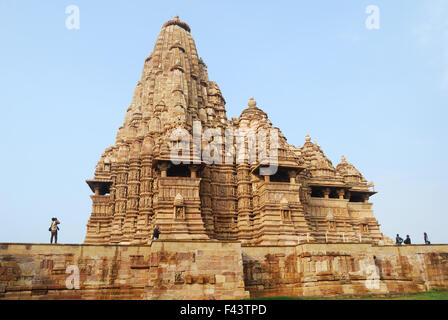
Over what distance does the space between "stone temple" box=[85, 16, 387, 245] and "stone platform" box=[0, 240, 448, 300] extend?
11.3 feet

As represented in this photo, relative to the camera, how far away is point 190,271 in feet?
62.5

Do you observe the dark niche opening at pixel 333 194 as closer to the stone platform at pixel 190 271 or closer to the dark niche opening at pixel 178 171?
the stone platform at pixel 190 271

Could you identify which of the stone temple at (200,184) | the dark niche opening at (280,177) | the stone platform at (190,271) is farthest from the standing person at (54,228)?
the dark niche opening at (280,177)

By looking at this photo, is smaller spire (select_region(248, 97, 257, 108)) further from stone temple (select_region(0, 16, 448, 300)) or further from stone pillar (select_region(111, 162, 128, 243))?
stone pillar (select_region(111, 162, 128, 243))

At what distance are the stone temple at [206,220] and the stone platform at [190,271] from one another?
0.18ft

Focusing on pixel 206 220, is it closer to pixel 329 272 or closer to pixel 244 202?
pixel 244 202

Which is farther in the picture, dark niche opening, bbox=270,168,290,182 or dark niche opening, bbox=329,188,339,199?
dark niche opening, bbox=329,188,339,199

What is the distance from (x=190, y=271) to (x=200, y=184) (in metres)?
11.5

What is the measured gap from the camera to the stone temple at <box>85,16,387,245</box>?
1057 inches

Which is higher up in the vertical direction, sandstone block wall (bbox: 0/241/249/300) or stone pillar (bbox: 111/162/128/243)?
stone pillar (bbox: 111/162/128/243)

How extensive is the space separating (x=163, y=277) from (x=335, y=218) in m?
20.7

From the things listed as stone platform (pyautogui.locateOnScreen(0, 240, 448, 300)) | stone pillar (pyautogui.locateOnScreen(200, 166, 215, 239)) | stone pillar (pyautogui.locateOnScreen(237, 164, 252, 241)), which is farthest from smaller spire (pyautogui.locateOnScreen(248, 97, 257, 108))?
stone platform (pyautogui.locateOnScreen(0, 240, 448, 300))

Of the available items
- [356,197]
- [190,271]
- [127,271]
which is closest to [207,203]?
[190,271]

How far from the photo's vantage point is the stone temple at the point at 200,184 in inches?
1057
